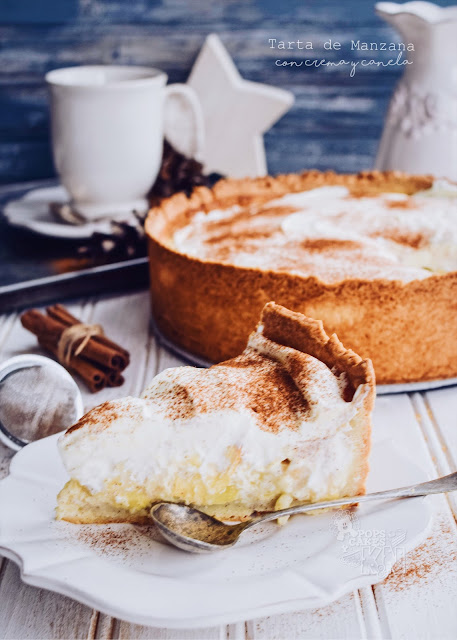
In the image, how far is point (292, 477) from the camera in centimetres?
92

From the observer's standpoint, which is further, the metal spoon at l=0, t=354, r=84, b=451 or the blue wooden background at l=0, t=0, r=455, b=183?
the blue wooden background at l=0, t=0, r=455, b=183

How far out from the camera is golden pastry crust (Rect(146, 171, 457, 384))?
1.23 metres

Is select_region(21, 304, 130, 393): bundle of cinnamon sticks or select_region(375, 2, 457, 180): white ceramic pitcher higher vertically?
select_region(375, 2, 457, 180): white ceramic pitcher

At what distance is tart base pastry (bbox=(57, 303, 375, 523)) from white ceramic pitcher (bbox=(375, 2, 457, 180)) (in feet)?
4.06

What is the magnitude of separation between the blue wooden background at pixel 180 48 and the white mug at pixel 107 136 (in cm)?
48

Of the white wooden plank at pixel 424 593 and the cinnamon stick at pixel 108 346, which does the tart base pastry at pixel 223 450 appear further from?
the cinnamon stick at pixel 108 346

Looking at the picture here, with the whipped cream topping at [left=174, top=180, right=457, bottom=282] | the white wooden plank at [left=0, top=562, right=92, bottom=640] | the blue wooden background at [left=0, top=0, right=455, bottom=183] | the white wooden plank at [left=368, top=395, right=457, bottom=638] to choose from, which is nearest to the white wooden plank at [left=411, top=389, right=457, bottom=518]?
the white wooden plank at [left=368, top=395, right=457, bottom=638]

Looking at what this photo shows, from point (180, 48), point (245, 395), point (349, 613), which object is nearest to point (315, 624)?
point (349, 613)

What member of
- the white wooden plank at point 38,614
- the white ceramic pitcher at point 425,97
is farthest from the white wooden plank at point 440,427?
the white ceramic pitcher at point 425,97

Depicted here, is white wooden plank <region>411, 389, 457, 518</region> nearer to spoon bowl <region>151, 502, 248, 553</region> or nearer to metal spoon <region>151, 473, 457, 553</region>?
metal spoon <region>151, 473, 457, 553</region>

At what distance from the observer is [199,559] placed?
84 centimetres

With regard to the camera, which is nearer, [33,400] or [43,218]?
[33,400]

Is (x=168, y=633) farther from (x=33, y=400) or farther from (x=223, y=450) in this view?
(x=33, y=400)

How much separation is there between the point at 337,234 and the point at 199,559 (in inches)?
35.3
